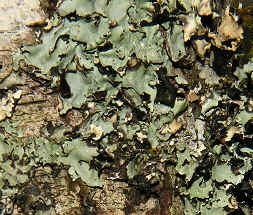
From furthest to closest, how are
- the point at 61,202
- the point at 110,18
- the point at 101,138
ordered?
the point at 61,202
the point at 101,138
the point at 110,18

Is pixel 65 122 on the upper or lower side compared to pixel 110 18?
lower

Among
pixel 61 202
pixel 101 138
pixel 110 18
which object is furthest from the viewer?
pixel 61 202

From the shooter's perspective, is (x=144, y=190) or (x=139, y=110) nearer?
(x=139, y=110)

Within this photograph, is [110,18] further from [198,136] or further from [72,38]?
[198,136]

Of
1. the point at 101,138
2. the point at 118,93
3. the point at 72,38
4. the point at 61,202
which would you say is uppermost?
the point at 72,38

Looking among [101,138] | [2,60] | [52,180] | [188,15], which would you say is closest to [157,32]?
[188,15]

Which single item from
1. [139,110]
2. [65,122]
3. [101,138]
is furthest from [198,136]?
[65,122]

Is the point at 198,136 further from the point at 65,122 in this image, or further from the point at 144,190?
the point at 65,122
